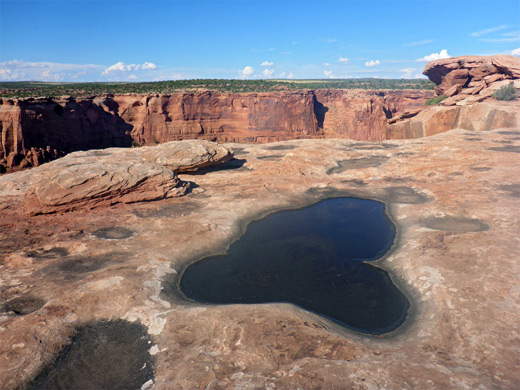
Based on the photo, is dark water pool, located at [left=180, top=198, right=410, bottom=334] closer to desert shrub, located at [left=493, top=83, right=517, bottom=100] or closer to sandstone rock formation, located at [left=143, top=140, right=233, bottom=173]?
sandstone rock formation, located at [left=143, top=140, right=233, bottom=173]

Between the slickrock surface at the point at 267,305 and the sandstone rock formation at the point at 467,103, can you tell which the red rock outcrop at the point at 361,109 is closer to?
the sandstone rock formation at the point at 467,103

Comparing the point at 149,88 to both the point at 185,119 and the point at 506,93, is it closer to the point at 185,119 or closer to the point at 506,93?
the point at 185,119

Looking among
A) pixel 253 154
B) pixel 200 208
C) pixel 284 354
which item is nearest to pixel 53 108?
pixel 253 154

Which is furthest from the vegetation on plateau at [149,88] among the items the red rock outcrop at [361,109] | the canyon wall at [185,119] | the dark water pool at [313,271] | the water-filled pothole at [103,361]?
the water-filled pothole at [103,361]

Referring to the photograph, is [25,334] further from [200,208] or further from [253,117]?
[253,117]

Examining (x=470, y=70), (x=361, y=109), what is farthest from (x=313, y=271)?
(x=361, y=109)

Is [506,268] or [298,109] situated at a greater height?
[298,109]
